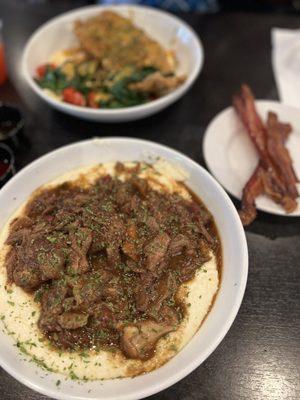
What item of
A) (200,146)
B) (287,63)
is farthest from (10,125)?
(287,63)

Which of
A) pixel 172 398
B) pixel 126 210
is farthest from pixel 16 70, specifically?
pixel 172 398

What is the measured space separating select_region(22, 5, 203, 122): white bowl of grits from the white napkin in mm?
1019

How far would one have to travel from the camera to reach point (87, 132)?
424 cm

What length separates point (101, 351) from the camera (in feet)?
8.09

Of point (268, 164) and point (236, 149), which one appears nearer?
point (268, 164)

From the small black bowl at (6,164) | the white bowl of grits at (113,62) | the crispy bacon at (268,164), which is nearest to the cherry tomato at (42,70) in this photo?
the white bowl of grits at (113,62)

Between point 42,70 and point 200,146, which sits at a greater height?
point 42,70

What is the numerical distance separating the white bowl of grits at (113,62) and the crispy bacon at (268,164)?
0.72 m

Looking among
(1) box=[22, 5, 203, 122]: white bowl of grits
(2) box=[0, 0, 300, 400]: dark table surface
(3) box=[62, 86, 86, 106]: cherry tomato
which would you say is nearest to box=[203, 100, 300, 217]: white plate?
(2) box=[0, 0, 300, 400]: dark table surface

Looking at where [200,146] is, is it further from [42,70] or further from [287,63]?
[42,70]

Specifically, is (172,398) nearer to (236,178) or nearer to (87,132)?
(236,178)

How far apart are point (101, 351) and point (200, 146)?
2.39 meters

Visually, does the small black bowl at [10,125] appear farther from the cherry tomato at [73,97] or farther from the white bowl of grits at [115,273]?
the white bowl of grits at [115,273]

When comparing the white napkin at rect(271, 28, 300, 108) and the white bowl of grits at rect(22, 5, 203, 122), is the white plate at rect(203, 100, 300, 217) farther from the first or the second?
the white bowl of grits at rect(22, 5, 203, 122)
